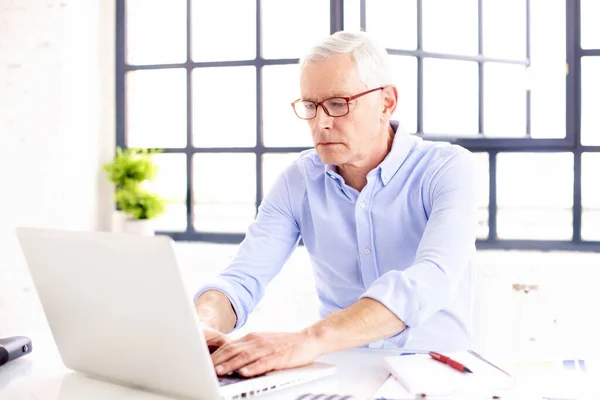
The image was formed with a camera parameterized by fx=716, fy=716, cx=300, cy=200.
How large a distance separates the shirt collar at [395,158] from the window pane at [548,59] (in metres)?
1.61

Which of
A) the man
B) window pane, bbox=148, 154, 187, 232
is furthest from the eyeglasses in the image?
window pane, bbox=148, 154, 187, 232

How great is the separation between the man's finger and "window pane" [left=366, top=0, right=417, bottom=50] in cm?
247

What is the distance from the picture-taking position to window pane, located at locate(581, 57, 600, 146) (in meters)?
3.42

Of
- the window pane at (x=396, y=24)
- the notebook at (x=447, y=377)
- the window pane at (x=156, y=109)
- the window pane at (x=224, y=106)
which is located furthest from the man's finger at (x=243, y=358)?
the window pane at (x=156, y=109)

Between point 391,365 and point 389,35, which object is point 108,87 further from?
point 391,365

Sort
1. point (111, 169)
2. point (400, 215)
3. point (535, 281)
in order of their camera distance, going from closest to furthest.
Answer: point (400, 215), point (535, 281), point (111, 169)

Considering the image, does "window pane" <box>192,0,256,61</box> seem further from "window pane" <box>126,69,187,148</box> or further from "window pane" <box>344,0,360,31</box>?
"window pane" <box>344,0,360,31</box>

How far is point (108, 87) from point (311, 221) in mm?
2242

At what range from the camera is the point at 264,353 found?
4.21 feet

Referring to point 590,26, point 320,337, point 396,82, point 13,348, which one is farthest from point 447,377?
point 590,26

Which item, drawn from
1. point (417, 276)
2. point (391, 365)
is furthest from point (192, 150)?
point (391, 365)

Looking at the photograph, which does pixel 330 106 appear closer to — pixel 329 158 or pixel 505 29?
pixel 329 158

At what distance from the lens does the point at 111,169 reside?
3748 millimetres

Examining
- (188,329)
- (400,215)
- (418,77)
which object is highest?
(418,77)
